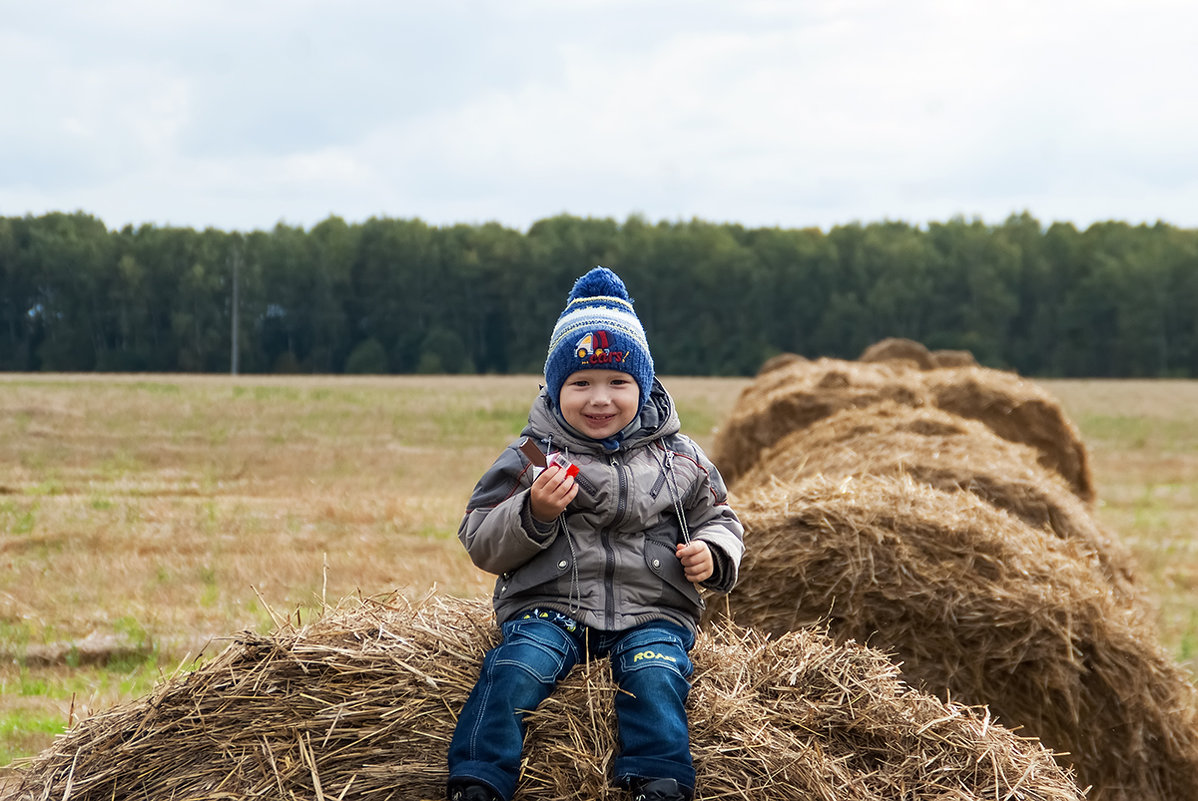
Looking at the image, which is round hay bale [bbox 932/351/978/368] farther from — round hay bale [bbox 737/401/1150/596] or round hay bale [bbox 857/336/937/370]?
round hay bale [bbox 737/401/1150/596]

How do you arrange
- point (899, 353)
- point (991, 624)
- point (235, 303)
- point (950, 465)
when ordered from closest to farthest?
point (991, 624) → point (950, 465) → point (899, 353) → point (235, 303)

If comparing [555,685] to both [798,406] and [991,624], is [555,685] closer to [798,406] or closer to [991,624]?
[991,624]

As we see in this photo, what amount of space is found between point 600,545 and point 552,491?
35cm

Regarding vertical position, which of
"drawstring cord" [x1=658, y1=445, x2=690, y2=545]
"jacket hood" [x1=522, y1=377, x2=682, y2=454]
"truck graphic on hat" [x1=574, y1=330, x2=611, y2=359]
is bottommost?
"drawstring cord" [x1=658, y1=445, x2=690, y2=545]

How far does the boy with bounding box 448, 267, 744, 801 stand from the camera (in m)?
3.13

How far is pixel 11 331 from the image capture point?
51.1 meters

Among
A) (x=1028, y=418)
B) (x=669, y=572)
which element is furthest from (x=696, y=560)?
(x=1028, y=418)

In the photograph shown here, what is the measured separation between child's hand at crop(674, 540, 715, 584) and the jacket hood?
433mm

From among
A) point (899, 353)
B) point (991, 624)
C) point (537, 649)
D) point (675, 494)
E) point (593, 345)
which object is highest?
point (593, 345)

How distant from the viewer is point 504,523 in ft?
11.3

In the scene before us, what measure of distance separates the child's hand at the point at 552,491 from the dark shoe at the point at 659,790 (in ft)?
2.76

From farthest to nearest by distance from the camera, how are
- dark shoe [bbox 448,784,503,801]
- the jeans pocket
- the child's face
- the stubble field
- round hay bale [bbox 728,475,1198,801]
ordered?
the stubble field < round hay bale [bbox 728,475,1198,801] < the child's face < the jeans pocket < dark shoe [bbox 448,784,503,801]

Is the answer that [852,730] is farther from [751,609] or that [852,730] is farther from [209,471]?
[209,471]

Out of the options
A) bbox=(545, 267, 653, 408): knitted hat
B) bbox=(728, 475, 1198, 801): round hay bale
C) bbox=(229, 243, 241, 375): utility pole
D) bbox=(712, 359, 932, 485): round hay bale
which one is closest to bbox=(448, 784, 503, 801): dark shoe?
bbox=(545, 267, 653, 408): knitted hat
